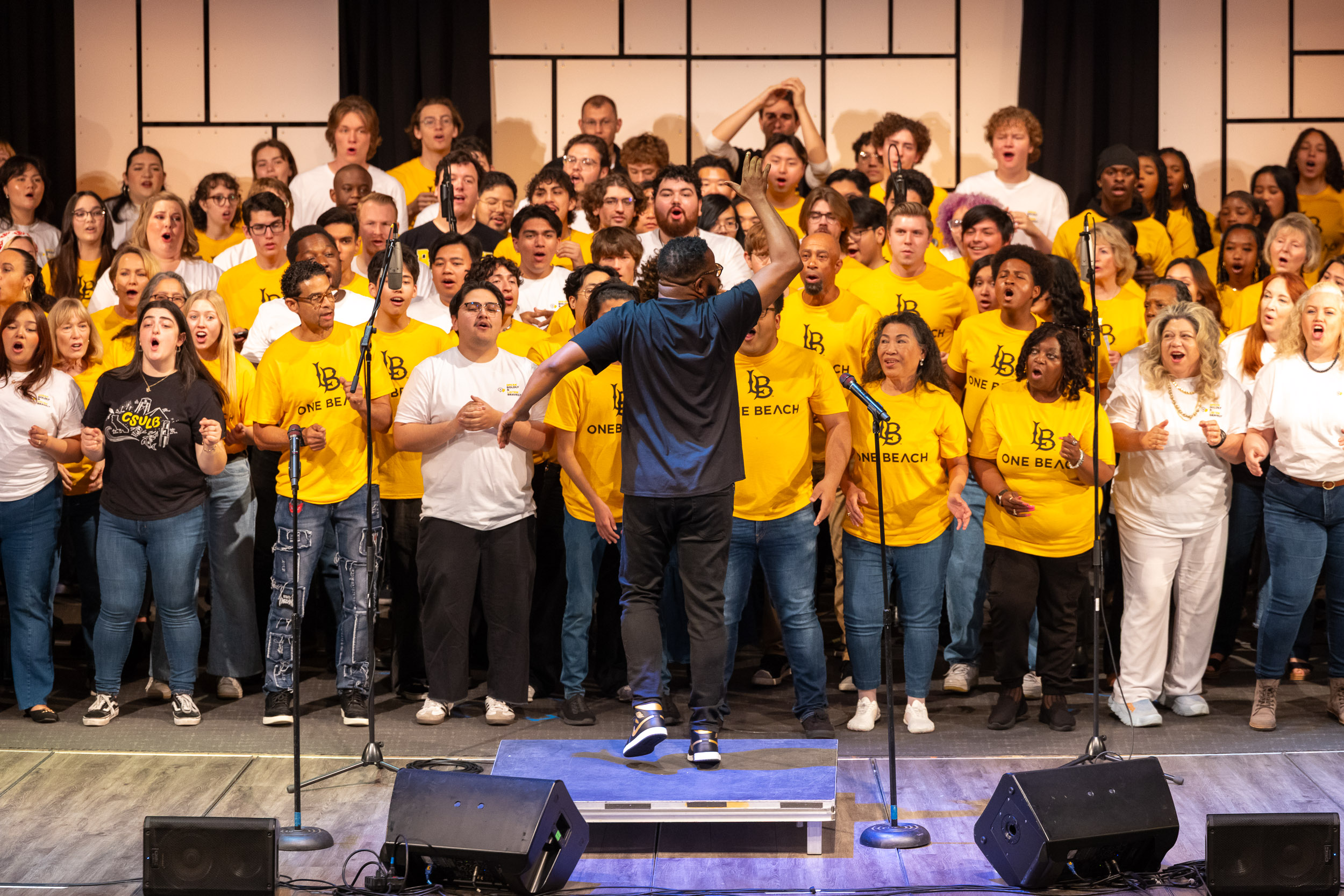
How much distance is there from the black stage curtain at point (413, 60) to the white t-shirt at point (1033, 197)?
3306 millimetres

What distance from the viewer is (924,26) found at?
916 centimetres

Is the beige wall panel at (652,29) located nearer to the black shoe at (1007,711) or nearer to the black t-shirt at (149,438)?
the black t-shirt at (149,438)

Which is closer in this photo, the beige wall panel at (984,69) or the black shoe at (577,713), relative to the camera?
the black shoe at (577,713)

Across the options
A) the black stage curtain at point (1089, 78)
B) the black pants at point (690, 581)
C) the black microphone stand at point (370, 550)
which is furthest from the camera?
the black stage curtain at point (1089, 78)

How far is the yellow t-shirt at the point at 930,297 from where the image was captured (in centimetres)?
624

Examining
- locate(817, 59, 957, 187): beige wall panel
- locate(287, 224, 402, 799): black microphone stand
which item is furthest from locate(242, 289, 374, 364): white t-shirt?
locate(817, 59, 957, 187): beige wall panel

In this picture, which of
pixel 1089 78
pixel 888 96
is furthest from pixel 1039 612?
pixel 888 96

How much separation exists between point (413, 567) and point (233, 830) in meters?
2.12

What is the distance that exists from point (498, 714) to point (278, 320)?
202 centimetres

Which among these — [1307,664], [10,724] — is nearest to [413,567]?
[10,724]

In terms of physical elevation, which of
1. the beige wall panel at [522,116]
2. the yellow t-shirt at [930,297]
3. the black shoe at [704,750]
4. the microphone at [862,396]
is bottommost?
the black shoe at [704,750]

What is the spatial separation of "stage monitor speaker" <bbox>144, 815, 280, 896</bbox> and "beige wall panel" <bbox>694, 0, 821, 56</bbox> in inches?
264

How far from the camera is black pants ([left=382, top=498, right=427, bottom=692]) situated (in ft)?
19.0

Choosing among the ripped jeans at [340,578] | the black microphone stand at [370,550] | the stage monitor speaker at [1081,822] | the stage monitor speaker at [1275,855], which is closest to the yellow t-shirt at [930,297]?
the black microphone stand at [370,550]
